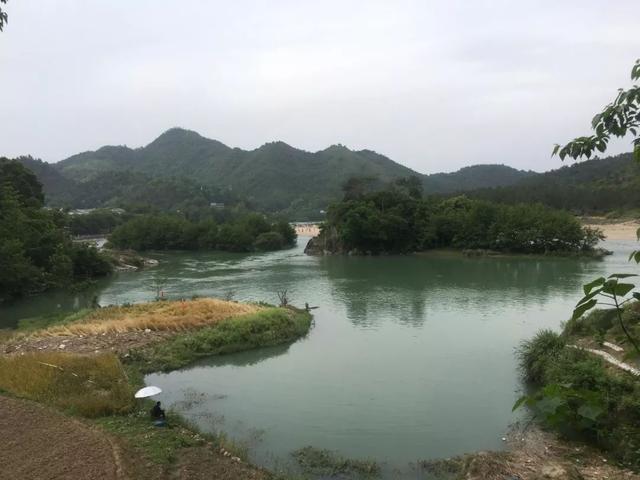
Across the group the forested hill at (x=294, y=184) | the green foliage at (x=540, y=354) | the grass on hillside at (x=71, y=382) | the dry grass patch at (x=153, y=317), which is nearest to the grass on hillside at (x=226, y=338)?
the dry grass patch at (x=153, y=317)

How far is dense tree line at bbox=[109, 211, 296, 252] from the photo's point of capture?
83.6m

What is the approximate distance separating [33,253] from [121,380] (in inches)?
1236

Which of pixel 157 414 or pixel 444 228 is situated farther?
pixel 444 228

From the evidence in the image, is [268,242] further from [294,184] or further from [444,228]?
[294,184]

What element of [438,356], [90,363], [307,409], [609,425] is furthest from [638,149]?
[438,356]

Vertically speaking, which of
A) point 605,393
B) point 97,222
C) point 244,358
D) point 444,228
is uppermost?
point 97,222

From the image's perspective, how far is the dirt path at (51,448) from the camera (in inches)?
352

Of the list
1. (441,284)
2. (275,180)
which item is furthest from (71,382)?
(275,180)

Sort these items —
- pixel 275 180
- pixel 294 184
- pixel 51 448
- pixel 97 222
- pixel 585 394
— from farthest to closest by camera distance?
1. pixel 275 180
2. pixel 294 184
3. pixel 97 222
4. pixel 51 448
5. pixel 585 394

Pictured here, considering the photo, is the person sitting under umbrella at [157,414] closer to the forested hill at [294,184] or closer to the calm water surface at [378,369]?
the calm water surface at [378,369]

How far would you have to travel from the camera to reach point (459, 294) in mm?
34656

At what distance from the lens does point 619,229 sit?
8131 cm

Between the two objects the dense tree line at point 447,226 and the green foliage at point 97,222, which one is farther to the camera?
the green foliage at point 97,222

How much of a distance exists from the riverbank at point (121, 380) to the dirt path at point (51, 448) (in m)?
0.02
